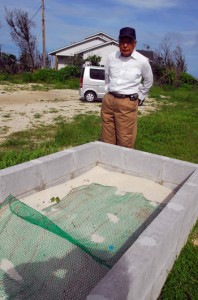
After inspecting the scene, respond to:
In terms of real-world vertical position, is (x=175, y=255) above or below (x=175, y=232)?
below

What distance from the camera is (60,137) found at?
6.27 m

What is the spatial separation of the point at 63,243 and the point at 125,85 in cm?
234

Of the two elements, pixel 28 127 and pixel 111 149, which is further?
pixel 28 127

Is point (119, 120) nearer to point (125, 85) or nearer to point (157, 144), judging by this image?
point (125, 85)

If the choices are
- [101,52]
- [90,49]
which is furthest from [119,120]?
[101,52]

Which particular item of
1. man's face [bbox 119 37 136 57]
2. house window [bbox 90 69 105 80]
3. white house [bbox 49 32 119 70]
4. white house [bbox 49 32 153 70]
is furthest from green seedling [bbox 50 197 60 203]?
white house [bbox 49 32 119 70]

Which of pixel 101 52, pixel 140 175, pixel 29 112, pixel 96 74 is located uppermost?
pixel 101 52

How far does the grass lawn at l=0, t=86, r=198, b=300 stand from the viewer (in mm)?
2273

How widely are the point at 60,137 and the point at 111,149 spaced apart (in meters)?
2.50

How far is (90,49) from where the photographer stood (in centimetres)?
2764

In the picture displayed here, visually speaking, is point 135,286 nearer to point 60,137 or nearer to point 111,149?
point 111,149

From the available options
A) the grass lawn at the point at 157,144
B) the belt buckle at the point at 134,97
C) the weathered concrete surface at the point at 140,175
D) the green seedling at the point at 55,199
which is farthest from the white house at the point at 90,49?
the green seedling at the point at 55,199

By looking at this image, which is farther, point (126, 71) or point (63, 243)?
point (126, 71)

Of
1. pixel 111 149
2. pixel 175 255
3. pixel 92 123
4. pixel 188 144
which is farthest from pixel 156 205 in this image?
pixel 92 123
